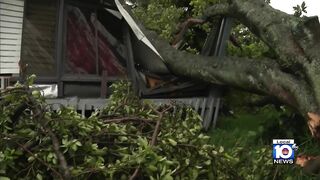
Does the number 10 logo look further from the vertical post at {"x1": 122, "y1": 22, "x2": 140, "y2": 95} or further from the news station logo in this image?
the vertical post at {"x1": 122, "y1": 22, "x2": 140, "y2": 95}

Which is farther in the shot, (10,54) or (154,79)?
(154,79)

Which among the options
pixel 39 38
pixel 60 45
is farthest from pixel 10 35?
pixel 60 45

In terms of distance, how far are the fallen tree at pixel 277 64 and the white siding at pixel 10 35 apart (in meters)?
3.35

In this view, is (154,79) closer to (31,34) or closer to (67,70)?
(67,70)

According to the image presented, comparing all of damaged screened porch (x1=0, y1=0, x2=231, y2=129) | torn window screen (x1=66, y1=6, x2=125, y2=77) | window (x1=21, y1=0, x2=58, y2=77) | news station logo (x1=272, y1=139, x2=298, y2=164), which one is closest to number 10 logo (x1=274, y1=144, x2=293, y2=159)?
news station logo (x1=272, y1=139, x2=298, y2=164)

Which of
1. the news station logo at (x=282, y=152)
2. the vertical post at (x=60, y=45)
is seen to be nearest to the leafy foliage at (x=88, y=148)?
the news station logo at (x=282, y=152)

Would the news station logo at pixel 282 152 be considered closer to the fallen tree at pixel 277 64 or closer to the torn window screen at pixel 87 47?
the fallen tree at pixel 277 64

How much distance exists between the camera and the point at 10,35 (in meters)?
10.4

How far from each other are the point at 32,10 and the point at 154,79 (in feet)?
9.65

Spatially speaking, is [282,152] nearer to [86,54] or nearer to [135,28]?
[135,28]

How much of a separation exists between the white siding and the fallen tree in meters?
3.35

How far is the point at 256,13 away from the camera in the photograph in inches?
344

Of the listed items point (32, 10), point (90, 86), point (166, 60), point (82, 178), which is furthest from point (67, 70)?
point (82, 178)

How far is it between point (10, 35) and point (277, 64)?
5420 millimetres
